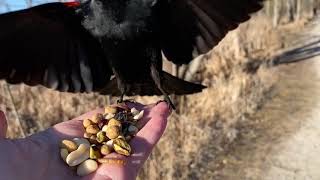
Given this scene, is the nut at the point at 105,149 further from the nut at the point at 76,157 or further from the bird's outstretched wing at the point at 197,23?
the bird's outstretched wing at the point at 197,23

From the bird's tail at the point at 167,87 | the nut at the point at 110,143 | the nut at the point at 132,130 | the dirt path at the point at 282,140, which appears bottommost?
the dirt path at the point at 282,140

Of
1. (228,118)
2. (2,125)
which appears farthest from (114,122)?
(228,118)

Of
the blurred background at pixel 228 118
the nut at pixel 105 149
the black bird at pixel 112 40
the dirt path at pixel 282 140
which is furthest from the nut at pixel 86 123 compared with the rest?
the dirt path at pixel 282 140

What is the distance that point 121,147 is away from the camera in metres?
2.35

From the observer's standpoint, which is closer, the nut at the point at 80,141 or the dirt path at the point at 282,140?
the nut at the point at 80,141

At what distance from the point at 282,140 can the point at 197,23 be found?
2.10m

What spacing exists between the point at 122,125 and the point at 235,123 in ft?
9.37

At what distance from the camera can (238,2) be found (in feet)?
9.92

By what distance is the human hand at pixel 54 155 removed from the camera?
2121mm

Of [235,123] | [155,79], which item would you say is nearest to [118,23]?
[155,79]

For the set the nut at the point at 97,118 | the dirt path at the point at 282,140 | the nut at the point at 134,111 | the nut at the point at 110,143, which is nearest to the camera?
the nut at the point at 110,143

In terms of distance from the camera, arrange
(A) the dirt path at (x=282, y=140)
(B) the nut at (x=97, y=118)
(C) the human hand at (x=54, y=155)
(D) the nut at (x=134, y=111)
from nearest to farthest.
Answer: (C) the human hand at (x=54, y=155) → (B) the nut at (x=97, y=118) → (D) the nut at (x=134, y=111) → (A) the dirt path at (x=282, y=140)

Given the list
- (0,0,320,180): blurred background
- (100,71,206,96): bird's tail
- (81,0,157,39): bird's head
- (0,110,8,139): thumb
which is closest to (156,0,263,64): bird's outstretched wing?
(100,71,206,96): bird's tail

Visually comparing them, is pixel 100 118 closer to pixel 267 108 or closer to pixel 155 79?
pixel 155 79
